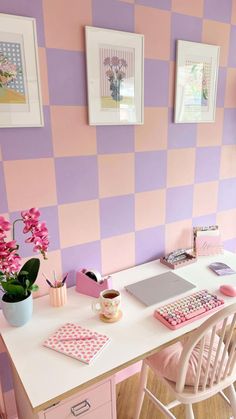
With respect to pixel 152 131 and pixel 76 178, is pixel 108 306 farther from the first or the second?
pixel 152 131

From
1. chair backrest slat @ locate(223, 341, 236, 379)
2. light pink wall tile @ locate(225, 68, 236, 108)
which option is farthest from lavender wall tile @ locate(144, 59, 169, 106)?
chair backrest slat @ locate(223, 341, 236, 379)

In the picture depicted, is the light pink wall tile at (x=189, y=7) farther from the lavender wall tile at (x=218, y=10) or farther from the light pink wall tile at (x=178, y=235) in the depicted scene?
the light pink wall tile at (x=178, y=235)

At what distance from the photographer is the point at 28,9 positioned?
1199 mm

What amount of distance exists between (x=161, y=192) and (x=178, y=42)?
31.0 inches

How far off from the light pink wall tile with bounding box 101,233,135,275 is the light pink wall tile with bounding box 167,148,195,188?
1.35ft

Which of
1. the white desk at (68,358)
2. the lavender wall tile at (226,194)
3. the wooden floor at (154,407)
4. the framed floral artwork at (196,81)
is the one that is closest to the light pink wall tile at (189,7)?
the framed floral artwork at (196,81)

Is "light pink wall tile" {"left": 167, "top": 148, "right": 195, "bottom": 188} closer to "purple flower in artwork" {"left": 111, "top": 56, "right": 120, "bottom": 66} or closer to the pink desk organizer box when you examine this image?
"purple flower in artwork" {"left": 111, "top": 56, "right": 120, "bottom": 66}

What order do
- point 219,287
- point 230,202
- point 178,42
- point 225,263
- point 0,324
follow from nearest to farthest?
point 0,324 < point 219,287 < point 178,42 < point 225,263 < point 230,202

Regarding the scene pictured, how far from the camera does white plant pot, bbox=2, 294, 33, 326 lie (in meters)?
1.16

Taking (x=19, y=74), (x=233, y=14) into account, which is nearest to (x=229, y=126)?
(x=233, y=14)

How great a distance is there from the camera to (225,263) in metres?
1.72

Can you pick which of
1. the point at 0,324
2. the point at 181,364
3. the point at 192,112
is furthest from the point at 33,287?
the point at 192,112

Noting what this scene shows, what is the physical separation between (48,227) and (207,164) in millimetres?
1068

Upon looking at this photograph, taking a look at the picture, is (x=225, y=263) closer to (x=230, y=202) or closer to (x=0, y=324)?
(x=230, y=202)
